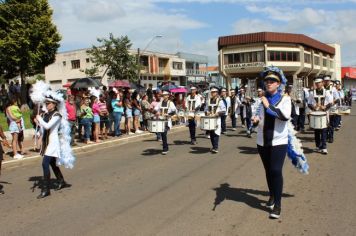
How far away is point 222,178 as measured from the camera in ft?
28.5

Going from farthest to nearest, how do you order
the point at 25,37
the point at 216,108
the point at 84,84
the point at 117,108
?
the point at 25,37 < the point at 84,84 < the point at 117,108 < the point at 216,108

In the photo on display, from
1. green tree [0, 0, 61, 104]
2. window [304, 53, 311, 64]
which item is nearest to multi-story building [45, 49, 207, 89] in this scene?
window [304, 53, 311, 64]

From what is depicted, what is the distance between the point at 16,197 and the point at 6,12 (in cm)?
2816

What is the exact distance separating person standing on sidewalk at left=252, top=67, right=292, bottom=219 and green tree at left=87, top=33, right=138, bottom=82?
1276 inches

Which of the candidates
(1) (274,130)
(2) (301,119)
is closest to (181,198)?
(1) (274,130)

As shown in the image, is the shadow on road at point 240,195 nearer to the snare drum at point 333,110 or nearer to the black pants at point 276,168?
the black pants at point 276,168

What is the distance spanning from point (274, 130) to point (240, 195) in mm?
1636

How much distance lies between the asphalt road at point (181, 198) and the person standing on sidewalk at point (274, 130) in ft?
1.51

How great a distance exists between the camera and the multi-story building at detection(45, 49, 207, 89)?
67.4m

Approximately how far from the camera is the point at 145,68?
6881cm

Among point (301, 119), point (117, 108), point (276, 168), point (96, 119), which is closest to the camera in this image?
point (276, 168)

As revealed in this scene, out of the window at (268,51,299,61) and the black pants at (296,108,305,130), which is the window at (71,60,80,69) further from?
the black pants at (296,108,305,130)

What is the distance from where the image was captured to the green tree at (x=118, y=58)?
37562mm

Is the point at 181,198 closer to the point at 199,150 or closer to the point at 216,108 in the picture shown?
the point at 216,108
